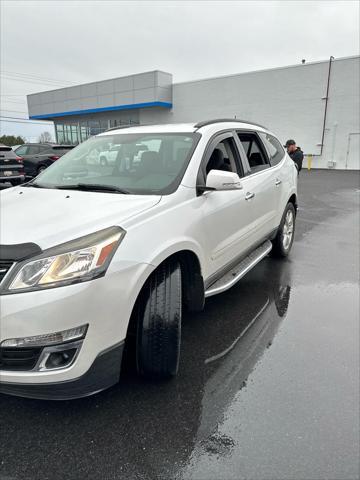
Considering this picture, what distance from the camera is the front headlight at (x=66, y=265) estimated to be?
181cm

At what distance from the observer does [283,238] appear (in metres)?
5.15

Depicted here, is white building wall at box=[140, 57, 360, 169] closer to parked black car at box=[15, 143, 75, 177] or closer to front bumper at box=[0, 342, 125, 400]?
parked black car at box=[15, 143, 75, 177]

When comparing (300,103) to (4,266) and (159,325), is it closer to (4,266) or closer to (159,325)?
(159,325)

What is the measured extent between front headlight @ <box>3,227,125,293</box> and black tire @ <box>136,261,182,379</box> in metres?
0.45

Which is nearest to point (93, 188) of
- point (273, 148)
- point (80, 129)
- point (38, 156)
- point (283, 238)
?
point (273, 148)

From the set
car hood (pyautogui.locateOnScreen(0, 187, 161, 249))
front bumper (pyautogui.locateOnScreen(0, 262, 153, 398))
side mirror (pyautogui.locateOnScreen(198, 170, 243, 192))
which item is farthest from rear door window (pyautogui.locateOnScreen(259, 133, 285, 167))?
front bumper (pyautogui.locateOnScreen(0, 262, 153, 398))

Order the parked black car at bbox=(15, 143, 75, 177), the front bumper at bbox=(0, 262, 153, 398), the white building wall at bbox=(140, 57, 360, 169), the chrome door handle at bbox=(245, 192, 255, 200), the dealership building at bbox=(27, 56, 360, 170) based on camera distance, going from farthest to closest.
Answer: the dealership building at bbox=(27, 56, 360, 170)
the white building wall at bbox=(140, 57, 360, 169)
the parked black car at bbox=(15, 143, 75, 177)
the chrome door handle at bbox=(245, 192, 255, 200)
the front bumper at bbox=(0, 262, 153, 398)

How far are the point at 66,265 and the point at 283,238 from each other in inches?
153

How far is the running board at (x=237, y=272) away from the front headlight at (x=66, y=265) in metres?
1.27

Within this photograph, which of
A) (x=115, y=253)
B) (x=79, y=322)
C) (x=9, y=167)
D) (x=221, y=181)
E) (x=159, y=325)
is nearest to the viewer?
(x=79, y=322)

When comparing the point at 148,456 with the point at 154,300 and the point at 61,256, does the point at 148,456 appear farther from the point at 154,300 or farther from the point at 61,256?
the point at 61,256

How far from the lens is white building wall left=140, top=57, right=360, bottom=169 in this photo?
885 inches

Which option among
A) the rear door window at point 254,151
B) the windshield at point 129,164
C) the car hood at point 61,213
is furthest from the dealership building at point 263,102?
the car hood at point 61,213

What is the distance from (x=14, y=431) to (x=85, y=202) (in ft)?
4.83
